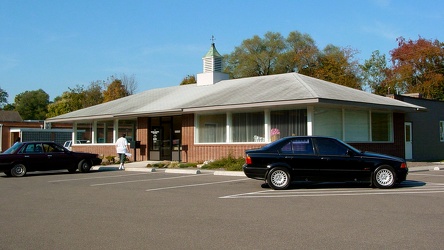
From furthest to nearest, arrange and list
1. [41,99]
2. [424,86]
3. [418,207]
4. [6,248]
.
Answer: [41,99]
[424,86]
[418,207]
[6,248]

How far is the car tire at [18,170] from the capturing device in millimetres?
20159

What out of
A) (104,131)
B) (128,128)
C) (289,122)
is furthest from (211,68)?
(289,122)

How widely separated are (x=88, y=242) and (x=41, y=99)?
11000 centimetres

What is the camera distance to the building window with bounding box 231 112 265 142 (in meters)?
22.5

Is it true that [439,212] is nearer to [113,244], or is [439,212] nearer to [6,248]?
[113,244]

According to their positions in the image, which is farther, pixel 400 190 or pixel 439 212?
pixel 400 190

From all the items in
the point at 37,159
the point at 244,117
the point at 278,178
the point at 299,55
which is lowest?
the point at 278,178

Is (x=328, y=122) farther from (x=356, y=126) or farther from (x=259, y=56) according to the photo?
(x=259, y=56)

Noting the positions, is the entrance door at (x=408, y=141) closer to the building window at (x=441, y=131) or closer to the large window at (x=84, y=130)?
the building window at (x=441, y=131)

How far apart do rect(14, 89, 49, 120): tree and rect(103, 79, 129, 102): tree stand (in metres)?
52.8

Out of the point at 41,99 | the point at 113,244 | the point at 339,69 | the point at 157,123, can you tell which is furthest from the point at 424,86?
the point at 41,99

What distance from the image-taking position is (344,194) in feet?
42.0

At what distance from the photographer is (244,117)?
907 inches

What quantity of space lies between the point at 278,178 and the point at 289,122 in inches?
311
